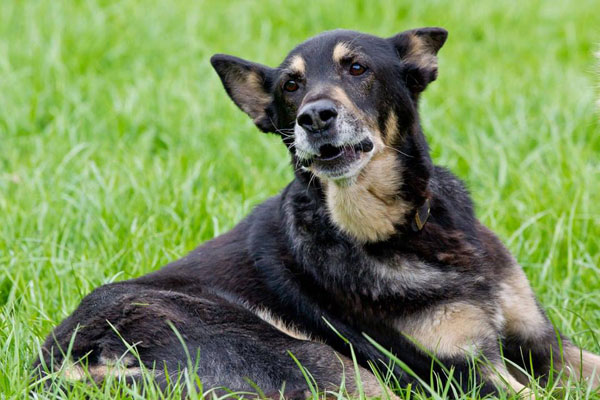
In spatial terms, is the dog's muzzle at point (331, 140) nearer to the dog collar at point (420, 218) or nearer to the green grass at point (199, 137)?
the dog collar at point (420, 218)

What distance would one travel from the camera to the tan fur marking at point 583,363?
12.0 ft

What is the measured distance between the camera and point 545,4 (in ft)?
29.1

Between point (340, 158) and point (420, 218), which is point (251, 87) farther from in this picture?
point (420, 218)

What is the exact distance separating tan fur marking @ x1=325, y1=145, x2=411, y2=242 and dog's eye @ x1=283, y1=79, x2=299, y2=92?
0.47 m

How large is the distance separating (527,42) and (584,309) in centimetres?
428

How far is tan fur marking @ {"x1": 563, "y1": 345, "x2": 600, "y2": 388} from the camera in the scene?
3.67 metres

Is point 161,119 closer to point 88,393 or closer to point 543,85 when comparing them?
point 543,85

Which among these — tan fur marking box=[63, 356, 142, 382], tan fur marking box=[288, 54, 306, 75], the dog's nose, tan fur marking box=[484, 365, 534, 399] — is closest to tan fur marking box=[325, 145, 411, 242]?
the dog's nose

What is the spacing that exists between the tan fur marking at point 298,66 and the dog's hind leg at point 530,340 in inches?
50.0

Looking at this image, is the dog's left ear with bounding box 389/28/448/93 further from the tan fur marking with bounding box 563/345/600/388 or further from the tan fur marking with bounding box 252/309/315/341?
the tan fur marking with bounding box 563/345/600/388

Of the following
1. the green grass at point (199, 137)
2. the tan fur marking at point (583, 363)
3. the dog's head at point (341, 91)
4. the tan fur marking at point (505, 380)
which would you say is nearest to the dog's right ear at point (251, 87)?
the dog's head at point (341, 91)

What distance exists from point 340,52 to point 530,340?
4.91 feet

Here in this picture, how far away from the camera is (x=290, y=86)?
12.9 feet

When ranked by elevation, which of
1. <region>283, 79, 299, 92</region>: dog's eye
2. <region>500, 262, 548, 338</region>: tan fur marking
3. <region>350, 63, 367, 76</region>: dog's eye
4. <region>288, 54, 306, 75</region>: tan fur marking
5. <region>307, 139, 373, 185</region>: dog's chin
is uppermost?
<region>288, 54, 306, 75</region>: tan fur marking
